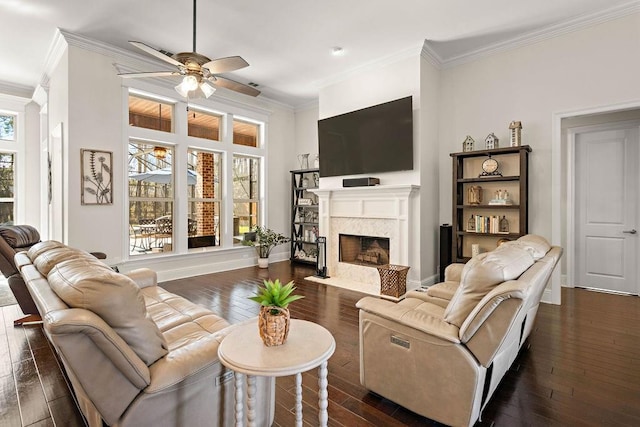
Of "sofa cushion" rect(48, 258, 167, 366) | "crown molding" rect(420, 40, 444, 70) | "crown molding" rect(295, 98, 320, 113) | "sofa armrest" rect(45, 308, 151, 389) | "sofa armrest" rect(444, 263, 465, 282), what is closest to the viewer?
"sofa armrest" rect(45, 308, 151, 389)

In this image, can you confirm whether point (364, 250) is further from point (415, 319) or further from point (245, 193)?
point (415, 319)

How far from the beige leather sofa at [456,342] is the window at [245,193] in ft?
15.8

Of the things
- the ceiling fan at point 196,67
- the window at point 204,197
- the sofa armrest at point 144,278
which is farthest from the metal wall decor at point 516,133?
the window at point 204,197

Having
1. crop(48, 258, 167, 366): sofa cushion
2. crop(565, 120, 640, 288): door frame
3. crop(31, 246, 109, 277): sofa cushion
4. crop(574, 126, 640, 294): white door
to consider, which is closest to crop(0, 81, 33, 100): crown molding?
crop(31, 246, 109, 277): sofa cushion

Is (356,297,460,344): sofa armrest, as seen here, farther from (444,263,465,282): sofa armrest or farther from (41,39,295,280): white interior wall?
(41,39,295,280): white interior wall

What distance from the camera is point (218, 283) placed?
16.7ft

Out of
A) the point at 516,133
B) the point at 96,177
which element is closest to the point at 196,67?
the point at 96,177

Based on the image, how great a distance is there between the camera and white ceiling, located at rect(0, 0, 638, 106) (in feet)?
11.9

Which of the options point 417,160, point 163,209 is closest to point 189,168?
point 163,209

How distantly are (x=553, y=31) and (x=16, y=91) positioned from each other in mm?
8432

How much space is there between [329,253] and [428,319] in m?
3.76

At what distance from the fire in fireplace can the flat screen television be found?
1.07 metres

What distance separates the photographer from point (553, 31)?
4.07m

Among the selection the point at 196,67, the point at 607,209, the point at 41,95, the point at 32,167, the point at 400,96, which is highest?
the point at 41,95
